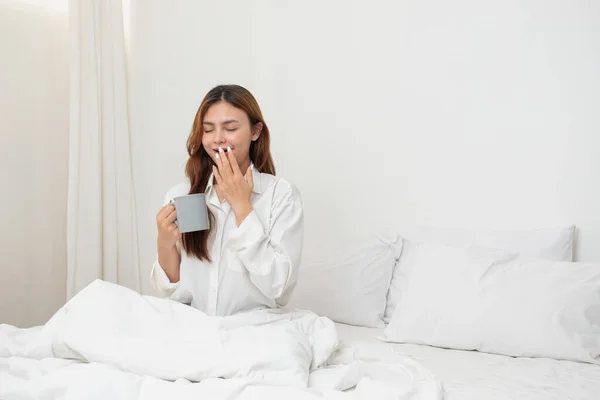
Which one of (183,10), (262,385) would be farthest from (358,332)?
(183,10)

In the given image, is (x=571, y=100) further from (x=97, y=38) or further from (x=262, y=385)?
(x=97, y=38)

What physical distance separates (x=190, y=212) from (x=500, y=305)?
90cm

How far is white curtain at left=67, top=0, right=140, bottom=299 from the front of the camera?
2834 millimetres

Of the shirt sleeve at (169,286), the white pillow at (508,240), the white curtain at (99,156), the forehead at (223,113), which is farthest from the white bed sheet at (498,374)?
the white curtain at (99,156)

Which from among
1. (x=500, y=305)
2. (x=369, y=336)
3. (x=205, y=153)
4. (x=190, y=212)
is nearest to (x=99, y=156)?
(x=205, y=153)

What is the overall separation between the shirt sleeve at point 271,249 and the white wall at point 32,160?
142cm

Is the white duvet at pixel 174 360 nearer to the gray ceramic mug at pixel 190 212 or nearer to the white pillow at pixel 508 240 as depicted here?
the gray ceramic mug at pixel 190 212

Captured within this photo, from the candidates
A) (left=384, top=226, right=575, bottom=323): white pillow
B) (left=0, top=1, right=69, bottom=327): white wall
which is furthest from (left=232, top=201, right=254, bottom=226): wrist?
(left=0, top=1, right=69, bottom=327): white wall

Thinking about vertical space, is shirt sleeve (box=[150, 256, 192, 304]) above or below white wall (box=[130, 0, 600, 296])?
below

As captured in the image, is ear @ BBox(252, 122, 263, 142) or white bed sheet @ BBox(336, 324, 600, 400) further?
ear @ BBox(252, 122, 263, 142)

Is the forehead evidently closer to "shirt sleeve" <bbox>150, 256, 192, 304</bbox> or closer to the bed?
"shirt sleeve" <bbox>150, 256, 192, 304</bbox>

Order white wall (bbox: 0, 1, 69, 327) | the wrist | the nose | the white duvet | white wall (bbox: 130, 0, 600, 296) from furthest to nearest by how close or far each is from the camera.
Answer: white wall (bbox: 0, 1, 69, 327)
white wall (bbox: 130, 0, 600, 296)
the nose
the wrist
the white duvet

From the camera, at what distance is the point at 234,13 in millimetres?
2959

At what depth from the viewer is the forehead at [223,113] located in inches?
77.2
